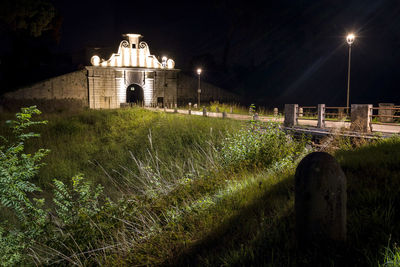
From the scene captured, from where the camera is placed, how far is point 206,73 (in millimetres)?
51031

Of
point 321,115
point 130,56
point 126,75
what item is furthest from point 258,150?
point 130,56

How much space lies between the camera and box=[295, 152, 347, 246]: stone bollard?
3094 mm

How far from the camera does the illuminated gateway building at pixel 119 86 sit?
103ft

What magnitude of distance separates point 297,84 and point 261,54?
15.0 metres

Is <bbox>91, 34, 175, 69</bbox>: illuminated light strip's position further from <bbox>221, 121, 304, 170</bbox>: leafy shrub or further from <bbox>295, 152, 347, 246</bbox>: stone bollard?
<bbox>295, 152, 347, 246</bbox>: stone bollard

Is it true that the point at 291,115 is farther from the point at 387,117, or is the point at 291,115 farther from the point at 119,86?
the point at 119,86

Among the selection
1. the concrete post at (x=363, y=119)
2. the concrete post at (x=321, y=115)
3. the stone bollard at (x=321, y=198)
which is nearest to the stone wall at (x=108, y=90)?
the concrete post at (x=321, y=115)

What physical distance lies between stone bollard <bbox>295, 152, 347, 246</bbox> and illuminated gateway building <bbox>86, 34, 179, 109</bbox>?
108ft

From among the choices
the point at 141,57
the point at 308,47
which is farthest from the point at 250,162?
the point at 308,47

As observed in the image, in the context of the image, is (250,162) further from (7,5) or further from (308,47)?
(308,47)

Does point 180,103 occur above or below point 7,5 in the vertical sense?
below

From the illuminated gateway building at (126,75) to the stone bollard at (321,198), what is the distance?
108ft

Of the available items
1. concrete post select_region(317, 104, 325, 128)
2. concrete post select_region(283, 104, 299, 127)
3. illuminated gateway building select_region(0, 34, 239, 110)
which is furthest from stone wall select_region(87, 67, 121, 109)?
concrete post select_region(317, 104, 325, 128)

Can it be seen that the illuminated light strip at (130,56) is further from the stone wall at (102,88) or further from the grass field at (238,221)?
the grass field at (238,221)
